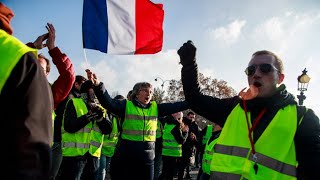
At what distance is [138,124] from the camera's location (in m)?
5.80

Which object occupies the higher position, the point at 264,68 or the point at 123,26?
the point at 123,26

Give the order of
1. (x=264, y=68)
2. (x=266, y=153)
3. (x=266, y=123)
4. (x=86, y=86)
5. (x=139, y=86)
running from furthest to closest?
1. (x=139, y=86)
2. (x=86, y=86)
3. (x=264, y=68)
4. (x=266, y=123)
5. (x=266, y=153)

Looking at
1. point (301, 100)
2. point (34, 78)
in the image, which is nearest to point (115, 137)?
point (34, 78)

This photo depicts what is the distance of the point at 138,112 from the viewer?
5.88 meters

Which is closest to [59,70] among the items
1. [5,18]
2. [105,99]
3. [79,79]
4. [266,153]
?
[5,18]

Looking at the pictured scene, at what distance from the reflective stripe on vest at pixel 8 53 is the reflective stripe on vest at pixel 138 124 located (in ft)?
13.6

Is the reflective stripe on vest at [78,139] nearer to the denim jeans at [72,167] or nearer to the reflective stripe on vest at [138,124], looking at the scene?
the denim jeans at [72,167]

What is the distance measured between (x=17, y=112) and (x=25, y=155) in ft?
0.63

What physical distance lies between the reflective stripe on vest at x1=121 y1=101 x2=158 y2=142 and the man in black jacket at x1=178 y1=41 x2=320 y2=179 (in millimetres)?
2785

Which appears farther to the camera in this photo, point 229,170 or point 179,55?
point 179,55

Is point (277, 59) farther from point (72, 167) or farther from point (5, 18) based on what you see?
point (72, 167)

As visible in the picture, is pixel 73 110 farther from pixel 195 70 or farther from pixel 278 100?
→ pixel 278 100

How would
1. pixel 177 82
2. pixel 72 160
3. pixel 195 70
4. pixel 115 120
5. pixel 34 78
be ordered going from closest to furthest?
1. pixel 34 78
2. pixel 195 70
3. pixel 72 160
4. pixel 115 120
5. pixel 177 82

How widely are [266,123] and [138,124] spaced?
339 cm
